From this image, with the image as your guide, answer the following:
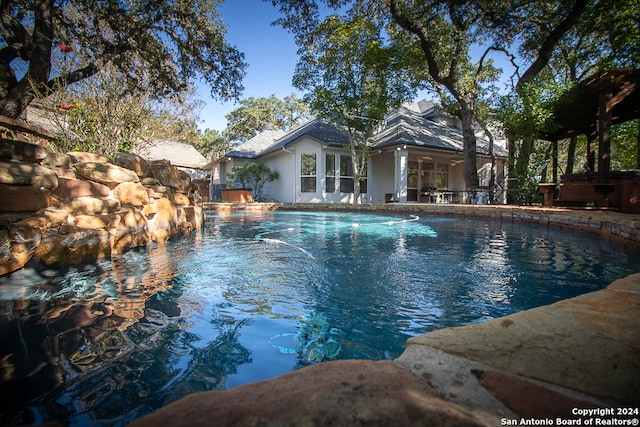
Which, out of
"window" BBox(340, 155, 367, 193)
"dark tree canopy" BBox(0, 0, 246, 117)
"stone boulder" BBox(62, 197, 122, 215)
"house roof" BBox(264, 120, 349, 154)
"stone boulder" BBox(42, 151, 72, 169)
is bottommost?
"stone boulder" BBox(62, 197, 122, 215)

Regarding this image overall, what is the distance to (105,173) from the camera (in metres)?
3.70

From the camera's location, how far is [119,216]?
3842 mm

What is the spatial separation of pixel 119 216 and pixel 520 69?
15761 mm

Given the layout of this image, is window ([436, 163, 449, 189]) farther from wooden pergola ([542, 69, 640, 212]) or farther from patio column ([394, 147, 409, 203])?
wooden pergola ([542, 69, 640, 212])

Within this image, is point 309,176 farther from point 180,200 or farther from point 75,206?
point 75,206

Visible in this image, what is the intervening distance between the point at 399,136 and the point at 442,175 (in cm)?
576

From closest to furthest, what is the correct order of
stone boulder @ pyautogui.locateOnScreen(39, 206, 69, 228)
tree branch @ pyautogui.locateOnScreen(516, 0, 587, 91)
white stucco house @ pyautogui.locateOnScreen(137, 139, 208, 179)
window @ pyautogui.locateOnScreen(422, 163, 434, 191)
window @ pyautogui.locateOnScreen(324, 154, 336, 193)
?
1. stone boulder @ pyautogui.locateOnScreen(39, 206, 69, 228)
2. tree branch @ pyautogui.locateOnScreen(516, 0, 587, 91)
3. window @ pyautogui.locateOnScreen(324, 154, 336, 193)
4. window @ pyautogui.locateOnScreen(422, 163, 434, 191)
5. white stucco house @ pyautogui.locateOnScreen(137, 139, 208, 179)

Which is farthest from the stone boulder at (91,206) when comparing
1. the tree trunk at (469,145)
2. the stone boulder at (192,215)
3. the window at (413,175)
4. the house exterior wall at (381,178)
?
the window at (413,175)

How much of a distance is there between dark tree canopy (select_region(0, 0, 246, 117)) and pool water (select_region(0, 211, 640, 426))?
20.9 ft

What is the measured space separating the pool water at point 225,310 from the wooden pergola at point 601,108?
3402 mm

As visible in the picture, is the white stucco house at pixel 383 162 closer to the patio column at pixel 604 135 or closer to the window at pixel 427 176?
the window at pixel 427 176

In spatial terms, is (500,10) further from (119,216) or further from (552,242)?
(119,216)

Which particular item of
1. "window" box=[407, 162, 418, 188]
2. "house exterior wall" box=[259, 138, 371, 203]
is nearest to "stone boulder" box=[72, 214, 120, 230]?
"house exterior wall" box=[259, 138, 371, 203]

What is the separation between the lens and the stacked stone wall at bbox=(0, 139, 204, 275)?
2.61m
